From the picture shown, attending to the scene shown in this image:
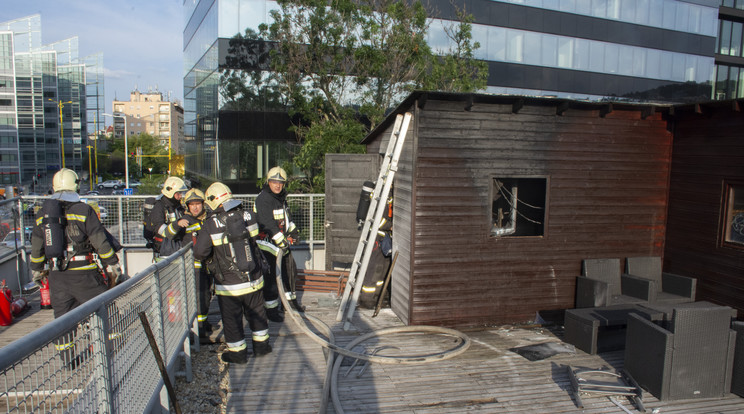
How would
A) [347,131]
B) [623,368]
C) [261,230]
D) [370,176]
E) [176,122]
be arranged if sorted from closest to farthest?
[623,368] < [261,230] < [370,176] < [347,131] < [176,122]

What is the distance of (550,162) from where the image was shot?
6.91 m

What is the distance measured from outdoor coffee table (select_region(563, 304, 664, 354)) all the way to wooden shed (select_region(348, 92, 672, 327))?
0.94 m

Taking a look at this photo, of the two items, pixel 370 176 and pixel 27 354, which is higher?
pixel 370 176

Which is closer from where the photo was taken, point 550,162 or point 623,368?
point 623,368

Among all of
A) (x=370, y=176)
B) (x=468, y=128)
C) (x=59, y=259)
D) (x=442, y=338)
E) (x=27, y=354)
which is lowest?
(x=442, y=338)

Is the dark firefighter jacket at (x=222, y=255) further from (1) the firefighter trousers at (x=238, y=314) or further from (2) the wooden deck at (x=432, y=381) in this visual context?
(2) the wooden deck at (x=432, y=381)

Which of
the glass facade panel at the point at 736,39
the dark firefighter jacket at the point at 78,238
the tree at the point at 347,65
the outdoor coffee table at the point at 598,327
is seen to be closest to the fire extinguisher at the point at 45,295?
the dark firefighter jacket at the point at 78,238

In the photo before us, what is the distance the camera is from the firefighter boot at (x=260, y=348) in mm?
5602

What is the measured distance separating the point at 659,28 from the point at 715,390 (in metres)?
24.2

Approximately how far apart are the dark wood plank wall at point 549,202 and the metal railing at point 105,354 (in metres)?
3.42

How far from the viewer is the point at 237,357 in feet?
17.7

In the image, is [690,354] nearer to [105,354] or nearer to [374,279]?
[374,279]

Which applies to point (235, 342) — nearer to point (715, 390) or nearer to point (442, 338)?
point (442, 338)

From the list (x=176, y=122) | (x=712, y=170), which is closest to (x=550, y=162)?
(x=712, y=170)
